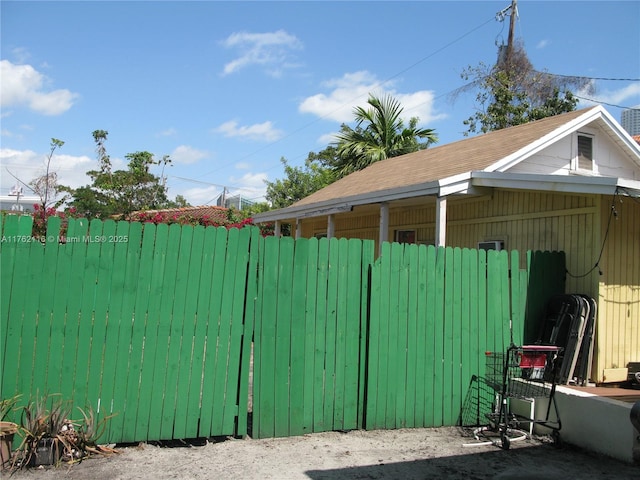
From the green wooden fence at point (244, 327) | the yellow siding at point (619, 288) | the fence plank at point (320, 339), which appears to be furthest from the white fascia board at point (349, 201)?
the fence plank at point (320, 339)

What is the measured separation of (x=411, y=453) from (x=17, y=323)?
3.82m

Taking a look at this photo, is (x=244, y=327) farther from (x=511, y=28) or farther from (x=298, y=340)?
(x=511, y=28)

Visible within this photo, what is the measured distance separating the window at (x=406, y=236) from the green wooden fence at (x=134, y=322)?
670cm

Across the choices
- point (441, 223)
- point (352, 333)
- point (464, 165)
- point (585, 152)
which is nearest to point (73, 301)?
point (352, 333)

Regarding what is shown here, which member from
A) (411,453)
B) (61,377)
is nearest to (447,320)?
(411,453)

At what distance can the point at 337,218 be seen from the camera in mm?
14609

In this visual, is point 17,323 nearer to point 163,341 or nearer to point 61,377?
point 61,377

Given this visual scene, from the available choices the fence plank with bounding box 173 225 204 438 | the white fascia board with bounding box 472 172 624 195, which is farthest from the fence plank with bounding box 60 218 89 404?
the white fascia board with bounding box 472 172 624 195

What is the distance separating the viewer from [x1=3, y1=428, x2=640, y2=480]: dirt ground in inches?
172

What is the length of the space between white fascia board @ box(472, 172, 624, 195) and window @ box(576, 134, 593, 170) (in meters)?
4.80

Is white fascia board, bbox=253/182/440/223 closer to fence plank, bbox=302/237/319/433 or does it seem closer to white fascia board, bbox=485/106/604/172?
white fascia board, bbox=485/106/604/172

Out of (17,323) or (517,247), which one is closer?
(17,323)

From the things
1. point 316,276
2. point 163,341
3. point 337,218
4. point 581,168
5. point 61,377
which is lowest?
point 61,377

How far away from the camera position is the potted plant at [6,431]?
4.16 m
